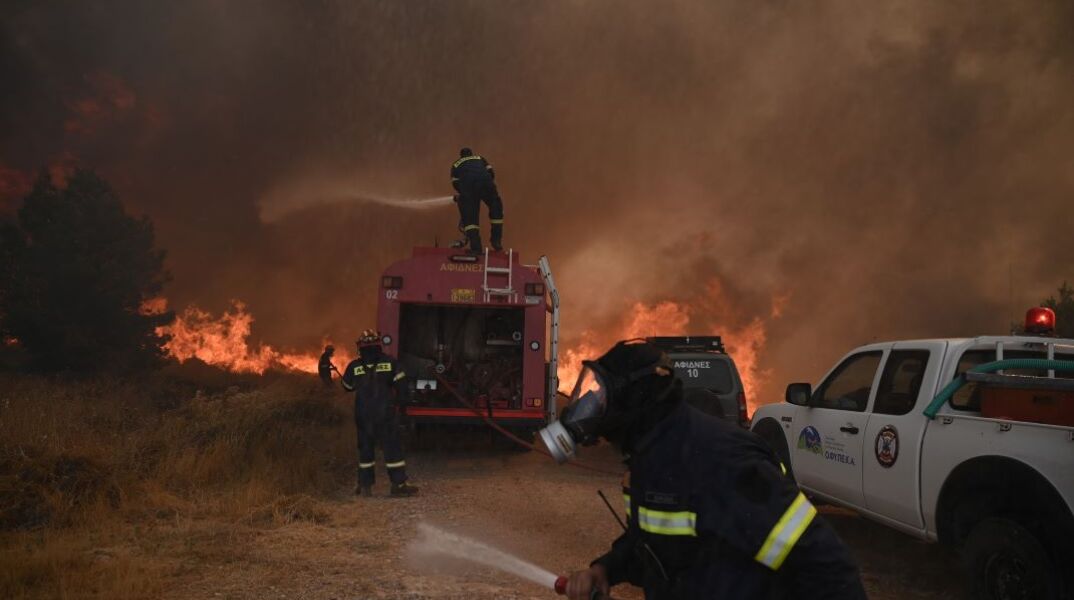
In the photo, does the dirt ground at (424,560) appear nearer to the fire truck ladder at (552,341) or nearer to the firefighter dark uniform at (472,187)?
the fire truck ladder at (552,341)

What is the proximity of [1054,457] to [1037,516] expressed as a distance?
1.09 feet

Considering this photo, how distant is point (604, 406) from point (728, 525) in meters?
0.42

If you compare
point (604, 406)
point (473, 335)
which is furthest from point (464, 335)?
point (604, 406)

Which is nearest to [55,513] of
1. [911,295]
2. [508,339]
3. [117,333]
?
[508,339]

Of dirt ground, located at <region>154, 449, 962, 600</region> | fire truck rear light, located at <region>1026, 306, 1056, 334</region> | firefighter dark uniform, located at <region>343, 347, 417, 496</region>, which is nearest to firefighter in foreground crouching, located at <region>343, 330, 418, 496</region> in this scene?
firefighter dark uniform, located at <region>343, 347, 417, 496</region>

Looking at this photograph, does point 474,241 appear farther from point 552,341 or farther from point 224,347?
Result: point 224,347

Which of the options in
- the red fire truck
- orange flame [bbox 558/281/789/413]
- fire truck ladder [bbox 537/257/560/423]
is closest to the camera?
the red fire truck

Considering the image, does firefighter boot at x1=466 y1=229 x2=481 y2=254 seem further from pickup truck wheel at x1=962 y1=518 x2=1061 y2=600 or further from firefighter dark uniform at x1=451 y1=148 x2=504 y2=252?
pickup truck wheel at x1=962 y1=518 x2=1061 y2=600

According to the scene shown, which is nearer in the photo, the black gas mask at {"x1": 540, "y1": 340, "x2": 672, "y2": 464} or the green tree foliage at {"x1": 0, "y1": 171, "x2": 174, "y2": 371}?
the black gas mask at {"x1": 540, "y1": 340, "x2": 672, "y2": 464}

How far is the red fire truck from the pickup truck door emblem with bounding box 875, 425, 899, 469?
5686 mm

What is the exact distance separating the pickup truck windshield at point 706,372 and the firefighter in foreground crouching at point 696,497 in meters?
8.08

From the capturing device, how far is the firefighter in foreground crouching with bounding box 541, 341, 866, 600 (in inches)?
65.9

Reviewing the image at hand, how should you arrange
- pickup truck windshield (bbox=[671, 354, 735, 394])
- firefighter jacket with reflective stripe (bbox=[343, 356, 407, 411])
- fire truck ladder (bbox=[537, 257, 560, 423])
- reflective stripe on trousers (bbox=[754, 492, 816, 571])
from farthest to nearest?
fire truck ladder (bbox=[537, 257, 560, 423])
pickup truck windshield (bbox=[671, 354, 735, 394])
firefighter jacket with reflective stripe (bbox=[343, 356, 407, 411])
reflective stripe on trousers (bbox=[754, 492, 816, 571])

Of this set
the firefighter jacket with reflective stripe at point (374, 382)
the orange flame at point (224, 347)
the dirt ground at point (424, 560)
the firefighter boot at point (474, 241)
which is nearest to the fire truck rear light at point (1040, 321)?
the dirt ground at point (424, 560)
